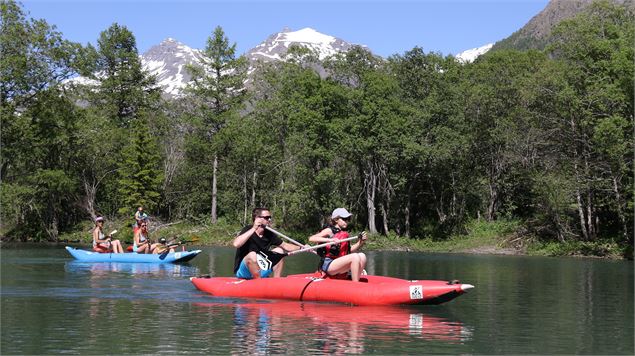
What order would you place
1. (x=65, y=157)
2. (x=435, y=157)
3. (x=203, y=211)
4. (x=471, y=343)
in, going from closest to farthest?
(x=471, y=343) < (x=435, y=157) < (x=65, y=157) < (x=203, y=211)

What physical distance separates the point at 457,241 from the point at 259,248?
28675 mm

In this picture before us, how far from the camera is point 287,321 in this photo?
12.8 m

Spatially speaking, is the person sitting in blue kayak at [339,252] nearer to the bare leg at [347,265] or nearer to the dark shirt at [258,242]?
the bare leg at [347,265]

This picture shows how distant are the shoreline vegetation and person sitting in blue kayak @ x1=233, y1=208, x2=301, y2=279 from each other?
17.2 m

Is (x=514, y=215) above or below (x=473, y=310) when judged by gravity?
above

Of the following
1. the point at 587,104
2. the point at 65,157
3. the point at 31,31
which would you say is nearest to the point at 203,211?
the point at 65,157

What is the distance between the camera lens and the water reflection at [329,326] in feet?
35.3

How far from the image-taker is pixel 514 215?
46062 millimetres

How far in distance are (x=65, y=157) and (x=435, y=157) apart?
23308 millimetres

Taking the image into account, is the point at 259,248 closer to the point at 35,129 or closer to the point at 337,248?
the point at 337,248

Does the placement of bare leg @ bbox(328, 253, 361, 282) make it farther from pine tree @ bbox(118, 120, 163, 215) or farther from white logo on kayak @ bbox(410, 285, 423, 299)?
pine tree @ bbox(118, 120, 163, 215)

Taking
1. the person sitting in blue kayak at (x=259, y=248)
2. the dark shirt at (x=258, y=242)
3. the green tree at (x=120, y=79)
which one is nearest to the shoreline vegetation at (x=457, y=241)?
the green tree at (x=120, y=79)

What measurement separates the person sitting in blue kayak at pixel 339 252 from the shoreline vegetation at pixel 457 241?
61.7 feet

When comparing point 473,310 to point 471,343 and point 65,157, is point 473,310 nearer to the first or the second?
point 471,343
